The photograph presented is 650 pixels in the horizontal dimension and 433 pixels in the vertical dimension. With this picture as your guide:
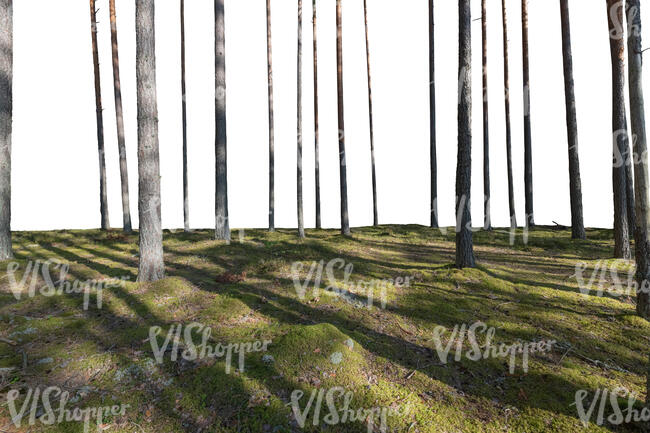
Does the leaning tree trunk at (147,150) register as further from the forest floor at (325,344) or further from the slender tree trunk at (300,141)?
the slender tree trunk at (300,141)

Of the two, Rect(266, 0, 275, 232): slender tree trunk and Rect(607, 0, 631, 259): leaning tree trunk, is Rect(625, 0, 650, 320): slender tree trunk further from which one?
Rect(266, 0, 275, 232): slender tree trunk

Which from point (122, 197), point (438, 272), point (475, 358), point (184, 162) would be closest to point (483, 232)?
point (438, 272)

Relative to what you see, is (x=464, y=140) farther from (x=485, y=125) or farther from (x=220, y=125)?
(x=485, y=125)

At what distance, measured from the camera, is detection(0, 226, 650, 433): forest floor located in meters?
5.00

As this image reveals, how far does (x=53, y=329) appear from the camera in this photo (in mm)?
7582

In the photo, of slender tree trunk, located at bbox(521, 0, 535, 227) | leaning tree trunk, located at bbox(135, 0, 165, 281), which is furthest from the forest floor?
slender tree trunk, located at bbox(521, 0, 535, 227)

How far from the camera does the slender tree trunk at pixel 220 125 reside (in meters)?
15.8

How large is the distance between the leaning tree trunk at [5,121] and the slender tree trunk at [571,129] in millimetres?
22797

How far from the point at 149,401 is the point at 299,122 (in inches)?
669

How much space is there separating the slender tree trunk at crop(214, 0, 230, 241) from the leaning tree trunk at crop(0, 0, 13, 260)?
7328 mm

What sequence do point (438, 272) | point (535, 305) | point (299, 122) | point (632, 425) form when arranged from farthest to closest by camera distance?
point (299, 122) < point (438, 272) < point (535, 305) < point (632, 425)

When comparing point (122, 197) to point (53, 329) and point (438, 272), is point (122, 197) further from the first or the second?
point (438, 272)

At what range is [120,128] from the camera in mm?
21844

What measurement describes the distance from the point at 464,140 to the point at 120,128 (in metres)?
20.3
